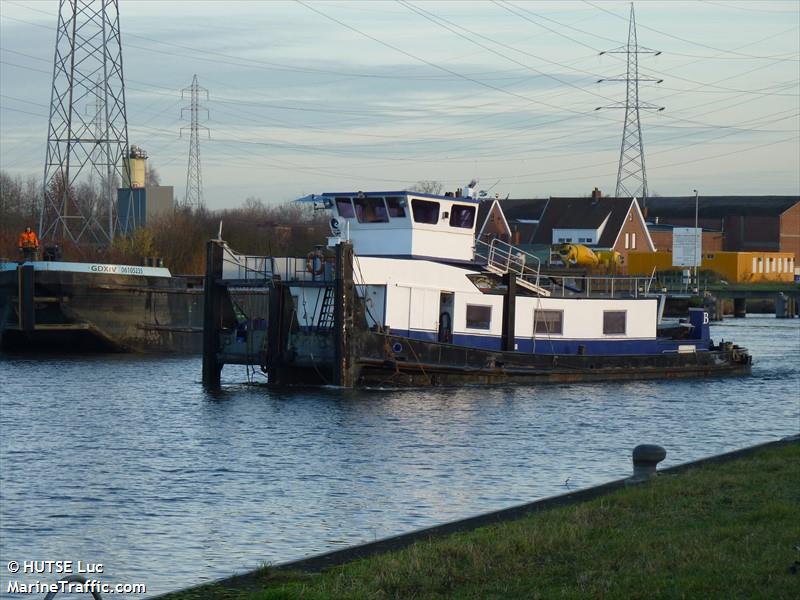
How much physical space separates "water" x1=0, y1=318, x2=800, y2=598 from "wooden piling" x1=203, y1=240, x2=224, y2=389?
40.7 inches

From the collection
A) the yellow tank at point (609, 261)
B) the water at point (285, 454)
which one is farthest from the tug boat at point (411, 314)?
the yellow tank at point (609, 261)

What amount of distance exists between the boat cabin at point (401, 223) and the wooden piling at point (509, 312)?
6.51 feet

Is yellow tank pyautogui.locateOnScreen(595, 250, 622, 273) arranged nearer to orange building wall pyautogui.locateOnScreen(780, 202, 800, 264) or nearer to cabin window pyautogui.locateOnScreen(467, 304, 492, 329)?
orange building wall pyautogui.locateOnScreen(780, 202, 800, 264)

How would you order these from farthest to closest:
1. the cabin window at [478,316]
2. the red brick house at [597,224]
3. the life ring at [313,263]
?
the red brick house at [597,224] < the cabin window at [478,316] < the life ring at [313,263]

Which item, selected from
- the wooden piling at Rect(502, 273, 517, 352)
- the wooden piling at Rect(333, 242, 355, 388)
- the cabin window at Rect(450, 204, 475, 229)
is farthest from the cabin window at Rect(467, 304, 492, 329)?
the wooden piling at Rect(333, 242, 355, 388)

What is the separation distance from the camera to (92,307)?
2000 inches

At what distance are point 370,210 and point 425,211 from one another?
172cm

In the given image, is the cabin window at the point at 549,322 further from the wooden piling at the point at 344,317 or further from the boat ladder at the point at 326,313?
the wooden piling at the point at 344,317

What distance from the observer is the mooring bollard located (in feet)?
56.6

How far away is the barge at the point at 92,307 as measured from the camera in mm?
49750

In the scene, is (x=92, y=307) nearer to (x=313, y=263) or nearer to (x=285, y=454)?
(x=313, y=263)

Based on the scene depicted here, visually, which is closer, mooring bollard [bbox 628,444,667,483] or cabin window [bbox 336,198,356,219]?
mooring bollard [bbox 628,444,667,483]

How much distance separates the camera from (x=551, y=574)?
10961 millimetres

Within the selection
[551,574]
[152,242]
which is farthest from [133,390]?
[152,242]
